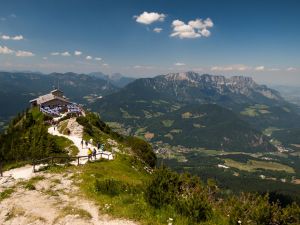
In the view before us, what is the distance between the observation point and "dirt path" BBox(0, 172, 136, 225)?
23.2 m

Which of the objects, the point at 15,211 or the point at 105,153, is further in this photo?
the point at 105,153

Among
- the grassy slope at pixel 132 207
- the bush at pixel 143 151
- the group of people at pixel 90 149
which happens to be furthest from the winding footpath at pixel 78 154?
the bush at pixel 143 151

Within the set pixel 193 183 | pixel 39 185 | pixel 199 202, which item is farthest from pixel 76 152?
pixel 199 202

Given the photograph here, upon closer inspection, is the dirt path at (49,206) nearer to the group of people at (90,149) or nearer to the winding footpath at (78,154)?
the winding footpath at (78,154)

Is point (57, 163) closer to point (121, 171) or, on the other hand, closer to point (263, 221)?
point (121, 171)

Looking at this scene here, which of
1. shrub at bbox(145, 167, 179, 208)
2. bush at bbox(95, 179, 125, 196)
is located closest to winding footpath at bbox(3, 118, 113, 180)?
bush at bbox(95, 179, 125, 196)

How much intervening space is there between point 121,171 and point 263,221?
87.2 ft

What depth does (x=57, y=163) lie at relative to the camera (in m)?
44.2

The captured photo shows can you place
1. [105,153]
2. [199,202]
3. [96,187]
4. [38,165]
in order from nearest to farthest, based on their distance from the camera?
[199,202] < [96,187] < [38,165] < [105,153]

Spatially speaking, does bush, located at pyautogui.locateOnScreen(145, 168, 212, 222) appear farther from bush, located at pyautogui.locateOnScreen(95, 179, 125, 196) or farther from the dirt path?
bush, located at pyautogui.locateOnScreen(95, 179, 125, 196)

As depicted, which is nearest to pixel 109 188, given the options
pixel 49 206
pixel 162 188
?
pixel 49 206

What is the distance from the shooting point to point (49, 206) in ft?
86.7

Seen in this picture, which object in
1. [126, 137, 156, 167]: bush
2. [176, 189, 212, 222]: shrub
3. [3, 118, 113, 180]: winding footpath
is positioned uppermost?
[176, 189, 212, 222]: shrub

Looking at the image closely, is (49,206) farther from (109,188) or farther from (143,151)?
(143,151)
